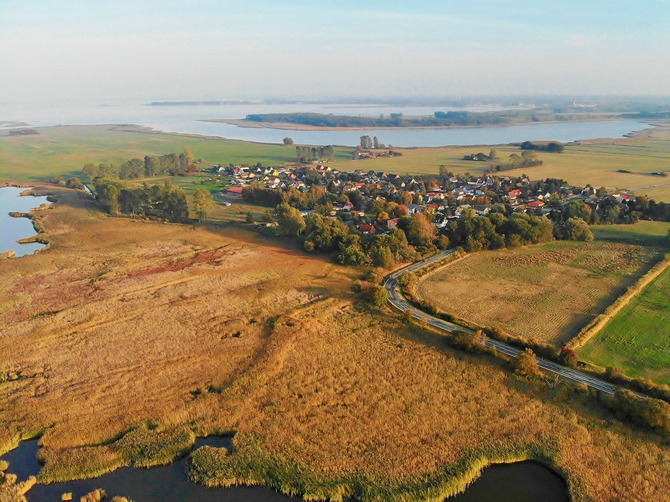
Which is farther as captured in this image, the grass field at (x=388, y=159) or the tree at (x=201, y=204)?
the grass field at (x=388, y=159)

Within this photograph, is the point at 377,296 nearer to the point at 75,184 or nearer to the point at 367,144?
the point at 75,184

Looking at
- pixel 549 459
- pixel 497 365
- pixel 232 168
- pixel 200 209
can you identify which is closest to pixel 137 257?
pixel 200 209

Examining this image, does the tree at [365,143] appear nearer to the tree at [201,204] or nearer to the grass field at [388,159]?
the grass field at [388,159]

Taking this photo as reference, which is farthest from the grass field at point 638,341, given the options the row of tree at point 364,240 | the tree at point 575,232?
the row of tree at point 364,240

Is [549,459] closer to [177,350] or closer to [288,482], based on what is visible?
[288,482]

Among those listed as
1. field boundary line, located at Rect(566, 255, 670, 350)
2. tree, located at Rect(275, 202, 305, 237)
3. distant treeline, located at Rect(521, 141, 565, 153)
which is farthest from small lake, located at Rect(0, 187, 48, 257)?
distant treeline, located at Rect(521, 141, 565, 153)

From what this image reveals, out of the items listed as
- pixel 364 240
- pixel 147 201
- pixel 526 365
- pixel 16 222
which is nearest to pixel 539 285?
pixel 526 365
